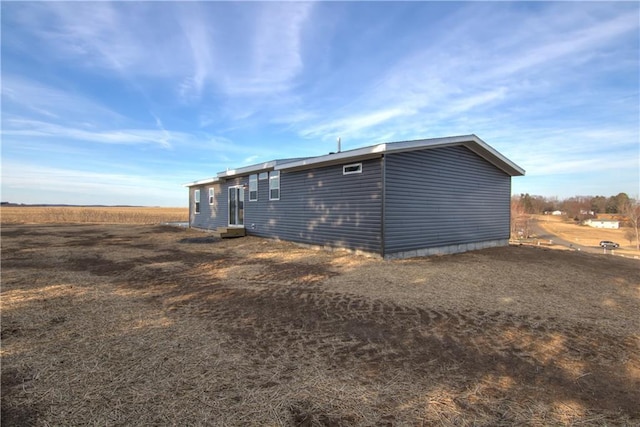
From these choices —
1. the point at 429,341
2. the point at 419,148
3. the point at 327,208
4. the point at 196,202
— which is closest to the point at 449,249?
the point at 419,148

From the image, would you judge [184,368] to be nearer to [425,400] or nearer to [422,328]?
[425,400]

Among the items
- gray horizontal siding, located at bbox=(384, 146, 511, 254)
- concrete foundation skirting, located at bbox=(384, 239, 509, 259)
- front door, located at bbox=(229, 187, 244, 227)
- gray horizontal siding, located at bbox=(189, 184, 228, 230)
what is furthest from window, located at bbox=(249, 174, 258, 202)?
concrete foundation skirting, located at bbox=(384, 239, 509, 259)

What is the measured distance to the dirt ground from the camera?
99.1 inches

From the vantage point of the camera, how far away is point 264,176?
47.3ft

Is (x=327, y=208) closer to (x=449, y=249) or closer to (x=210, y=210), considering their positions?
(x=449, y=249)

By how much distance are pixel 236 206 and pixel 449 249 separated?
10.4 meters

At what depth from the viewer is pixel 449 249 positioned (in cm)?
1129

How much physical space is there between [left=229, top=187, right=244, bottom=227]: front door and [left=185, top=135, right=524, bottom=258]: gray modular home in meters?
0.75

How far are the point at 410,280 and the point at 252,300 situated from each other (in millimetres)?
3364

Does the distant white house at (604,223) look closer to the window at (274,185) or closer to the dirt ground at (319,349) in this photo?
the dirt ground at (319,349)

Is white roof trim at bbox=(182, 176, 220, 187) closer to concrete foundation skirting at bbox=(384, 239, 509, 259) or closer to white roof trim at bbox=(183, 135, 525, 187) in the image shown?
white roof trim at bbox=(183, 135, 525, 187)

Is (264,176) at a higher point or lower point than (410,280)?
higher

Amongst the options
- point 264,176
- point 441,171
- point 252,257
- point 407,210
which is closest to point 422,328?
point 407,210

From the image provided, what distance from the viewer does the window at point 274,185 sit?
1358cm
